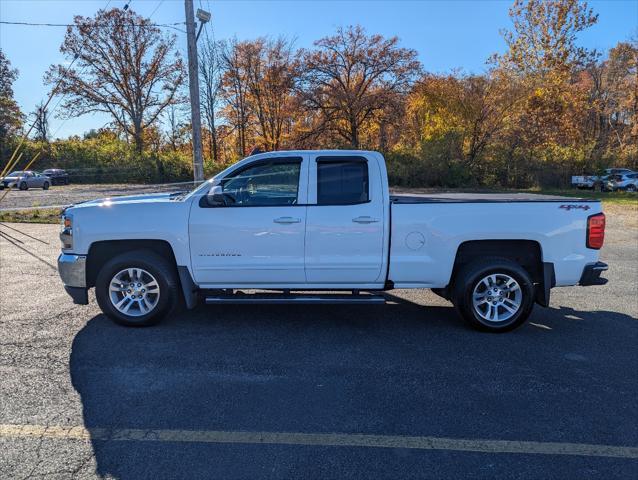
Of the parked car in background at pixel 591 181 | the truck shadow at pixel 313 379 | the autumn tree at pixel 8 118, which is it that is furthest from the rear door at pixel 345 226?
the autumn tree at pixel 8 118

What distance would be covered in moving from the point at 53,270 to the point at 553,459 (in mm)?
7978

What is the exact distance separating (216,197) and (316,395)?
2.39 m

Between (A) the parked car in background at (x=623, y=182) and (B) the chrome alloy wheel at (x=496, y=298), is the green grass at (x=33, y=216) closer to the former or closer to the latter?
(B) the chrome alloy wheel at (x=496, y=298)

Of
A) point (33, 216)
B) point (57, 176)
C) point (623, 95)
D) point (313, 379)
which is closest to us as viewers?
point (313, 379)

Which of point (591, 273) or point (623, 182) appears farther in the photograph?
point (623, 182)

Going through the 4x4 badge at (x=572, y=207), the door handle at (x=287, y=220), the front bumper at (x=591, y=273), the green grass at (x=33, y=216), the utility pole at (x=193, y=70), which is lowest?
the green grass at (x=33, y=216)

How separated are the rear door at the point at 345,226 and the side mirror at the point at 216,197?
36.9 inches

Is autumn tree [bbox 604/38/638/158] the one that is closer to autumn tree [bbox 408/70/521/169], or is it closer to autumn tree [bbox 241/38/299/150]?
autumn tree [bbox 408/70/521/169]

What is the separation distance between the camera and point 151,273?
17.3 feet

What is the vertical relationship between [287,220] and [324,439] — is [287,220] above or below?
above

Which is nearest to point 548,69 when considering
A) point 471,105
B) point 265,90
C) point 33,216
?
point 471,105

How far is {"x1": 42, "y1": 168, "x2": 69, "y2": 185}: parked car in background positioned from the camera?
1447 inches

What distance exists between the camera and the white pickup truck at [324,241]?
16.9ft

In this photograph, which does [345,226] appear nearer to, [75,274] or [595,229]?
[595,229]
